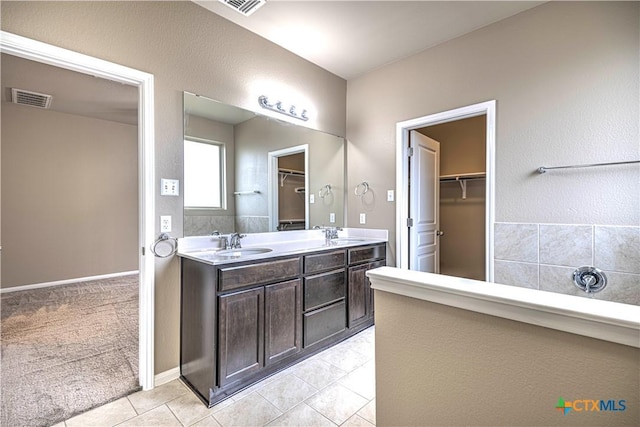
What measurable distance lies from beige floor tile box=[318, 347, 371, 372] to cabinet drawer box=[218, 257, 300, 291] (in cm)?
74

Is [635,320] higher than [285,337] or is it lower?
higher

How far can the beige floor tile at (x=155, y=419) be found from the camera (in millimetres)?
1625

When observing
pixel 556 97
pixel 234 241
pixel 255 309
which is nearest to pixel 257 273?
pixel 255 309

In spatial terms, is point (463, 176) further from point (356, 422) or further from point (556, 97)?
point (356, 422)

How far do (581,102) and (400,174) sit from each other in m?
1.47

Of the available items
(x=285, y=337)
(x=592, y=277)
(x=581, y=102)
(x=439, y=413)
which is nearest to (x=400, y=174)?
(x=581, y=102)

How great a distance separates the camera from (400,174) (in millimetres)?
3074

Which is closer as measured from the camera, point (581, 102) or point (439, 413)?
point (439, 413)

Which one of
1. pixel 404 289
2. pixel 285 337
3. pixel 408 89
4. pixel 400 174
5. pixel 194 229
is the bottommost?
pixel 285 337

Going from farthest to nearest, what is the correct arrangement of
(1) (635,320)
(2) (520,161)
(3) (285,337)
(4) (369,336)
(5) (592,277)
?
(4) (369,336) < (2) (520,161) < (3) (285,337) < (5) (592,277) < (1) (635,320)

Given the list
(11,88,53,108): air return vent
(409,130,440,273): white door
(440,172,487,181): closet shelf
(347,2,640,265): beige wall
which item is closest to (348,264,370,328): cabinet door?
(409,130,440,273): white door

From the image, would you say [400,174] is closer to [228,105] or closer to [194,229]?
[228,105]

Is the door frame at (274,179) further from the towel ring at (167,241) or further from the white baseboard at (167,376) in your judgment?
the white baseboard at (167,376)

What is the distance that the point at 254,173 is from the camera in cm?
276
